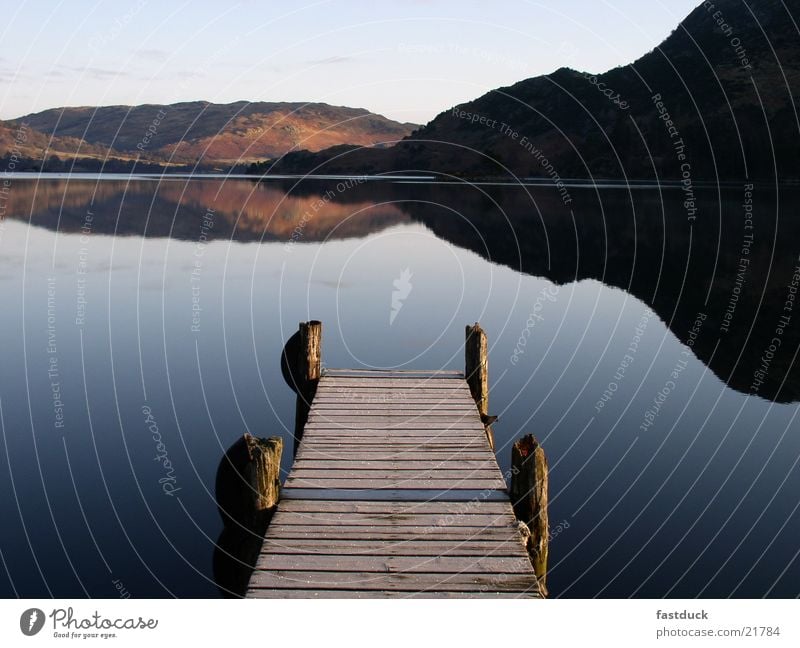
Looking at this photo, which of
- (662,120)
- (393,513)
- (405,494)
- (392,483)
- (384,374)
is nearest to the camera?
(393,513)

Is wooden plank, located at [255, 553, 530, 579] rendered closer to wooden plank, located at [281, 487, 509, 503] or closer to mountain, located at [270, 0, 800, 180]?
wooden plank, located at [281, 487, 509, 503]

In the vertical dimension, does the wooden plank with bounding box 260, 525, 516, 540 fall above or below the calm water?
above

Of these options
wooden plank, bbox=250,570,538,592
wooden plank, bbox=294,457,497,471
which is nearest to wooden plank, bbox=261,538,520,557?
wooden plank, bbox=250,570,538,592

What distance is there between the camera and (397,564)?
9.35 m

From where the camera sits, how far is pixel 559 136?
554ft

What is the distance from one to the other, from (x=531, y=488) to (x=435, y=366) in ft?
42.2

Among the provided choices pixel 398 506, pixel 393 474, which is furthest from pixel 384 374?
pixel 398 506

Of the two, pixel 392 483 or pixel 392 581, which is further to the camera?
pixel 392 483

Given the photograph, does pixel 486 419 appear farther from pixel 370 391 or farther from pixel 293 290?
pixel 293 290

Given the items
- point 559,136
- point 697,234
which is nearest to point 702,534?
point 697,234

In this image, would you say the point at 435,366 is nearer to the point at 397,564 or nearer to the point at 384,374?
the point at 384,374

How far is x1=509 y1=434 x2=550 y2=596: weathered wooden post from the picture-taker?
35.4ft

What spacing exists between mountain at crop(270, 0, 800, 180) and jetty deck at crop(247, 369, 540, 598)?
8588cm
